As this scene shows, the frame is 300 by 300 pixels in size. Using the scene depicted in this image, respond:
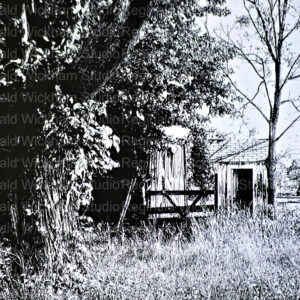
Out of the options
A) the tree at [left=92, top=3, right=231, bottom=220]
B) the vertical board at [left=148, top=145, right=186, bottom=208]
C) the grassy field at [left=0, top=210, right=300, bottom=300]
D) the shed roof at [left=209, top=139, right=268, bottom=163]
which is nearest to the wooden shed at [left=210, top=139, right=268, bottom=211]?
the shed roof at [left=209, top=139, right=268, bottom=163]

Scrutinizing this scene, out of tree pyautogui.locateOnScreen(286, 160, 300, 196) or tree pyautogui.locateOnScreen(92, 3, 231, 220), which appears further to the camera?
tree pyautogui.locateOnScreen(286, 160, 300, 196)

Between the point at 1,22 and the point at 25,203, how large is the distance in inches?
96.7

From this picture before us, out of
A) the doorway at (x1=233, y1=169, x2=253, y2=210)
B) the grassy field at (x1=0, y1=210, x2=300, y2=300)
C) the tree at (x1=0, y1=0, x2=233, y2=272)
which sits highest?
the tree at (x1=0, y1=0, x2=233, y2=272)

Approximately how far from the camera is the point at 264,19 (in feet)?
55.8

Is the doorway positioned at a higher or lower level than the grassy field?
higher

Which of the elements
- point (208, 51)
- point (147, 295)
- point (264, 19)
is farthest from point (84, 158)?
point (264, 19)

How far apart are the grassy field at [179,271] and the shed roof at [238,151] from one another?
19.3m

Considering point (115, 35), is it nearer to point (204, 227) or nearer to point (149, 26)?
point (204, 227)

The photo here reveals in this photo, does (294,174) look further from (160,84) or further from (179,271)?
(179,271)

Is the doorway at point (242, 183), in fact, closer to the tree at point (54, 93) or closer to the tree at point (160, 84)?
the tree at point (160, 84)

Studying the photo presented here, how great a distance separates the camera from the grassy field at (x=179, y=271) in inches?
193

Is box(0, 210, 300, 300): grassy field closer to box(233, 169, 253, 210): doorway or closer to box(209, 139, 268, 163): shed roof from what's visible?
box(233, 169, 253, 210): doorway

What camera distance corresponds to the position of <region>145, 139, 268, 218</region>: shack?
9225 mm

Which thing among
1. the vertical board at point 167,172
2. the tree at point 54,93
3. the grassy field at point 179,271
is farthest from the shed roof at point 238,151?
the tree at point 54,93
